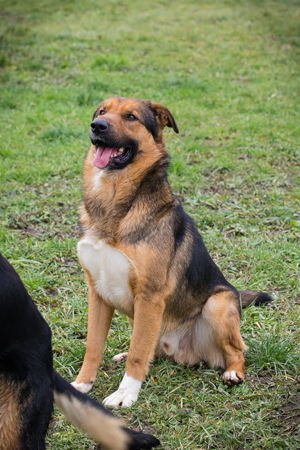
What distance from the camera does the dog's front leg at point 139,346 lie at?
3.19m

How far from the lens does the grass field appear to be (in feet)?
10.4

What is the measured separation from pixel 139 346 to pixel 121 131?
1.43 m

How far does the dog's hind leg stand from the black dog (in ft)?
4.11

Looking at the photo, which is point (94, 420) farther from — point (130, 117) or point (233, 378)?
point (130, 117)

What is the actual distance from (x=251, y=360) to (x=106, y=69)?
8439 mm

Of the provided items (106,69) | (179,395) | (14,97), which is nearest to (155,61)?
(106,69)

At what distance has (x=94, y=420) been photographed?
229cm

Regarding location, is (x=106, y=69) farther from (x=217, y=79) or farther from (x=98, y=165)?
(x=98, y=165)

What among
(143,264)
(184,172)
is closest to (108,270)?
(143,264)

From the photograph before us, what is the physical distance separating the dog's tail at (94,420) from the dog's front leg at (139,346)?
828 mm

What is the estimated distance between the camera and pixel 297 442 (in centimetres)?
274

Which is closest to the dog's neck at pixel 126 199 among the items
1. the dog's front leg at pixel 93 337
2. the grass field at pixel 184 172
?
the dog's front leg at pixel 93 337

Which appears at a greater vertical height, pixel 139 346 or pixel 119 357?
pixel 139 346

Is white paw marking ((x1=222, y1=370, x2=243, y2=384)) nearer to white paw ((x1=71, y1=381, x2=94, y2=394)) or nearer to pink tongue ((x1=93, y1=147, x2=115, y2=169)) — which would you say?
white paw ((x1=71, y1=381, x2=94, y2=394))
